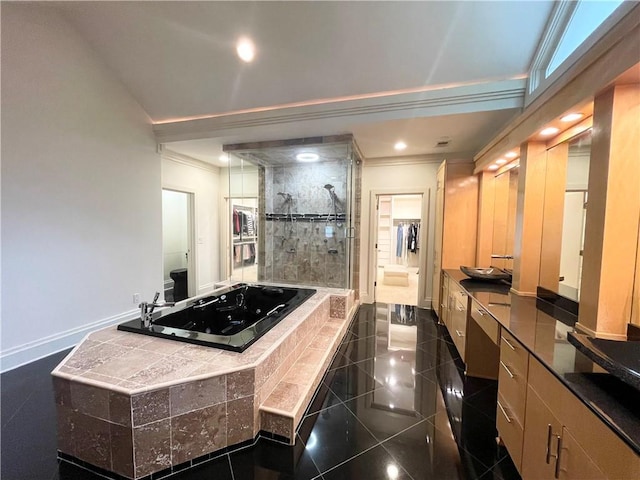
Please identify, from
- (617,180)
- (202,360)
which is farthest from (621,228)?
(202,360)

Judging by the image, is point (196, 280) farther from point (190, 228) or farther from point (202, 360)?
point (202, 360)

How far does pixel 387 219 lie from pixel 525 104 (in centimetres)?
590

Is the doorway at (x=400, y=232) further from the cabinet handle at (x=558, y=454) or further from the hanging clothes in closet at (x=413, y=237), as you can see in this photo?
the cabinet handle at (x=558, y=454)

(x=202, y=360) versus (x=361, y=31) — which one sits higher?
(x=361, y=31)

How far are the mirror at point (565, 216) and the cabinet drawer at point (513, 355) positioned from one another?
2.57 feet

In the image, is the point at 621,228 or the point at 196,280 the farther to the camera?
the point at 196,280

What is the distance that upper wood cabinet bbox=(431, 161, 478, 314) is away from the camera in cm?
363

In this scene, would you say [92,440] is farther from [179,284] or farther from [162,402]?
[179,284]

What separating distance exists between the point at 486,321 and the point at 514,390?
59 centimetres

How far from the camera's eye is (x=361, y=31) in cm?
244

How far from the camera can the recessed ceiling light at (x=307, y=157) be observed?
426 cm

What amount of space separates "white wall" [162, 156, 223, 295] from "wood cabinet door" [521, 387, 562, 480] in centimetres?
516

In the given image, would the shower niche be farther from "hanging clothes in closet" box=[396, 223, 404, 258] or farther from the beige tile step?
"hanging clothes in closet" box=[396, 223, 404, 258]

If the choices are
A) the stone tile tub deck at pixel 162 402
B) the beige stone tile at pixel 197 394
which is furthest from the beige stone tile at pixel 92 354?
the beige stone tile at pixel 197 394
